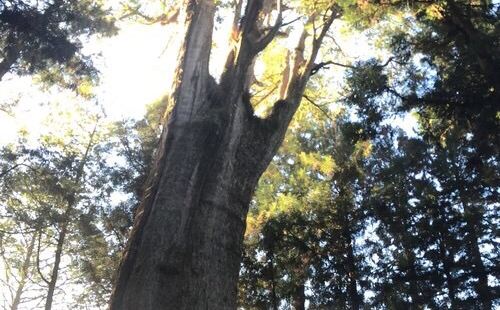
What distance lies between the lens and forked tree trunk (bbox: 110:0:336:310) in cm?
435

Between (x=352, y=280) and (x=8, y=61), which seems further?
(x=352, y=280)

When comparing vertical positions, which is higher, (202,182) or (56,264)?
(56,264)

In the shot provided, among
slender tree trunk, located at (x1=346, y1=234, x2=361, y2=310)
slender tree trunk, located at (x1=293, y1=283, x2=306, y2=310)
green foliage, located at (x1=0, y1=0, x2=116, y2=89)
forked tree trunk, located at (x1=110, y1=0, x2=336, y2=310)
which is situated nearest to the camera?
forked tree trunk, located at (x1=110, y1=0, x2=336, y2=310)

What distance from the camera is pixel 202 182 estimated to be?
5113 mm

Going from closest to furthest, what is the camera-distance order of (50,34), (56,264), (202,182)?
(202,182) < (50,34) < (56,264)

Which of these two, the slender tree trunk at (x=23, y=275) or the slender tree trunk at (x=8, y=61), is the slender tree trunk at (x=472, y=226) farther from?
the slender tree trunk at (x=23, y=275)

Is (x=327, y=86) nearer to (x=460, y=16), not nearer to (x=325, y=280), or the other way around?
(x=325, y=280)

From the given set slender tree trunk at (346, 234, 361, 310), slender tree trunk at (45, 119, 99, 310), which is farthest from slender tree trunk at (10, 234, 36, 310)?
slender tree trunk at (346, 234, 361, 310)

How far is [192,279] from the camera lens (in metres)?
4.38

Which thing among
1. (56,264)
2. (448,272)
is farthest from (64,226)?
Answer: (448,272)

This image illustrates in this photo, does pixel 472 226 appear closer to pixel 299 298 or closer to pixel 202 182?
pixel 299 298

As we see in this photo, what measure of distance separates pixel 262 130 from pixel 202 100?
827mm

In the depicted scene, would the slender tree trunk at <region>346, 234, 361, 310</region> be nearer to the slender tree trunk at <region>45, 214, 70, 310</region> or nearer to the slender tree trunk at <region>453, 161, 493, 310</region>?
the slender tree trunk at <region>453, 161, 493, 310</region>

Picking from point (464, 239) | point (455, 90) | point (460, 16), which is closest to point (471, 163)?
point (455, 90)
